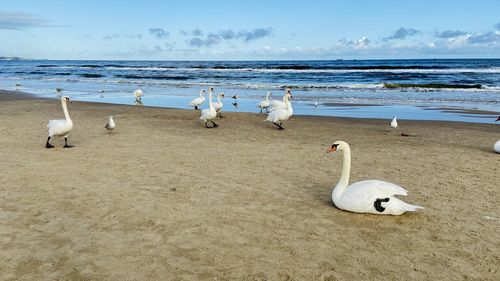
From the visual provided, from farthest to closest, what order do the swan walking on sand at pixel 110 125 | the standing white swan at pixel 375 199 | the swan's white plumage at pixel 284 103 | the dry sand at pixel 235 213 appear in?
the swan's white plumage at pixel 284 103 → the swan walking on sand at pixel 110 125 → the standing white swan at pixel 375 199 → the dry sand at pixel 235 213

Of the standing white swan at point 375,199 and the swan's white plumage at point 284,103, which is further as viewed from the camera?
the swan's white plumage at point 284,103

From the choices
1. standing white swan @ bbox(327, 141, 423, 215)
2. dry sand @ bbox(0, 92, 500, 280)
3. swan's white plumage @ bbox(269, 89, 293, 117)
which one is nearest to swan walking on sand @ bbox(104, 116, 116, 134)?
dry sand @ bbox(0, 92, 500, 280)

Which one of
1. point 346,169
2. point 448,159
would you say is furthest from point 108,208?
point 448,159

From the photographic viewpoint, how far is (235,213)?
6.18m

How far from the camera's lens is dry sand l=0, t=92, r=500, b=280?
15.3 ft

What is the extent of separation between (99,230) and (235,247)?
1713 millimetres

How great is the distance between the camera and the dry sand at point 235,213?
4676 millimetres

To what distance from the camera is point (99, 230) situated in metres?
5.54

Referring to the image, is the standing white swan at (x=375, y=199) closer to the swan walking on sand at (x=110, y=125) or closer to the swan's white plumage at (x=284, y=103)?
the swan walking on sand at (x=110, y=125)

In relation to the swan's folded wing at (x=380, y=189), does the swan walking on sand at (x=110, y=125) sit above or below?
below

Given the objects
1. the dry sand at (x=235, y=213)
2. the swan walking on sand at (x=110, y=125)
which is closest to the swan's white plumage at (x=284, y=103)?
the dry sand at (x=235, y=213)

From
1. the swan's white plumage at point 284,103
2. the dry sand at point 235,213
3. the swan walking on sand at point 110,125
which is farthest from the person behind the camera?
the swan's white plumage at point 284,103

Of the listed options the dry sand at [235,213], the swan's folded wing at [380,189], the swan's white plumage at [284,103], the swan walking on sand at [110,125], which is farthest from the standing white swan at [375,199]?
the swan's white plumage at [284,103]

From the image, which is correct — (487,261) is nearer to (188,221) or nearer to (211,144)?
(188,221)
